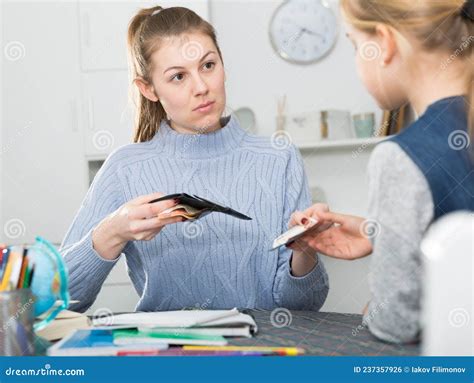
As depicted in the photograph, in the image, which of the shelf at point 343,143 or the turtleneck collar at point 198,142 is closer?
the turtleneck collar at point 198,142

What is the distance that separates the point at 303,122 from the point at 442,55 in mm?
1620

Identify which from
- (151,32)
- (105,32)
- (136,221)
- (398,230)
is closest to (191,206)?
(136,221)

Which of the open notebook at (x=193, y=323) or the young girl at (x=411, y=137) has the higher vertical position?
the young girl at (x=411, y=137)

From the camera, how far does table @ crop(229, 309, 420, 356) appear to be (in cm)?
81

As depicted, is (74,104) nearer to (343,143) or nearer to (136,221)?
(343,143)

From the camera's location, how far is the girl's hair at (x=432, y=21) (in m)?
0.77

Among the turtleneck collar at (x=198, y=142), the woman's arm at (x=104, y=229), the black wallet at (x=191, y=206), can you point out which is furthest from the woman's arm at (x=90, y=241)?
the black wallet at (x=191, y=206)

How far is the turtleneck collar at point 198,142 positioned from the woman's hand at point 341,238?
18.8 inches

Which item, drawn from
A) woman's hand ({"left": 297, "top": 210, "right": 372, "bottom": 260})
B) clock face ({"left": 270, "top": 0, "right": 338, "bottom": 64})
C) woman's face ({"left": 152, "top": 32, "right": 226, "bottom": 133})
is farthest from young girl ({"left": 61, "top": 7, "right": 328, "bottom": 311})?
clock face ({"left": 270, "top": 0, "right": 338, "bottom": 64})

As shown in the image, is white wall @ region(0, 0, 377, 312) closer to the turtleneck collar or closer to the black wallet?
the turtleneck collar

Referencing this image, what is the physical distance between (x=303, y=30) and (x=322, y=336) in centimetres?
179

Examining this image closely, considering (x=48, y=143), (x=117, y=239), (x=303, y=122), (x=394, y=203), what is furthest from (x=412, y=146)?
(x=48, y=143)

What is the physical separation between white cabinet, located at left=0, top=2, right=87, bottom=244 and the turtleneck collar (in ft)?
3.29

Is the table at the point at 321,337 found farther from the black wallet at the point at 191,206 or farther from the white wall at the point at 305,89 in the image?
the white wall at the point at 305,89
